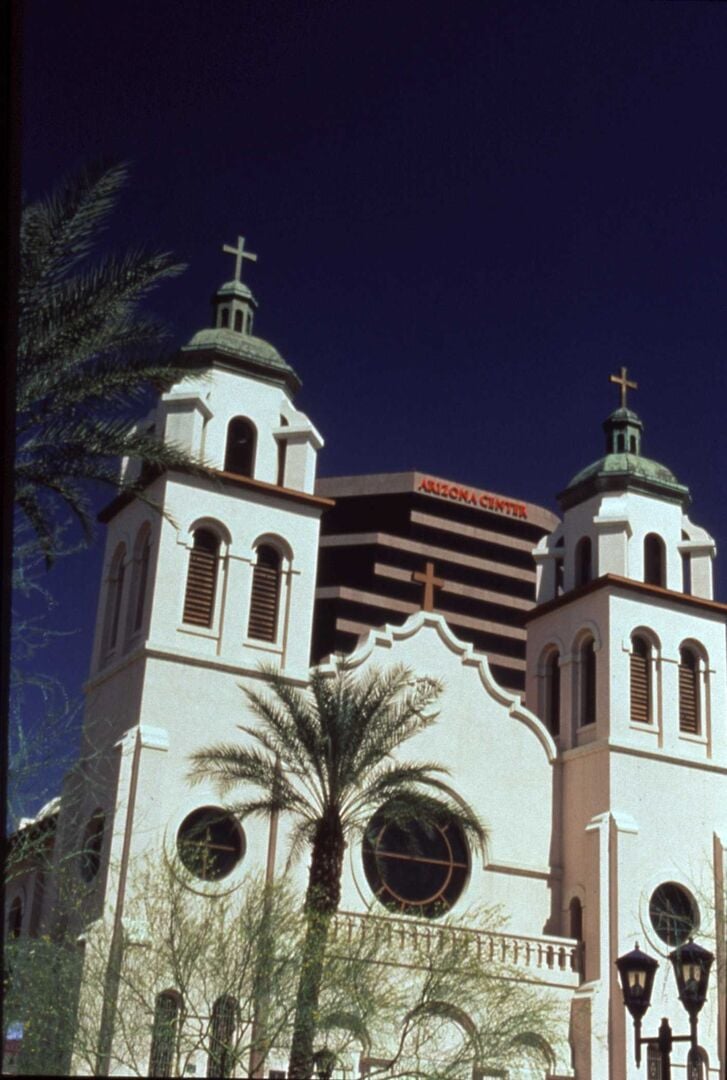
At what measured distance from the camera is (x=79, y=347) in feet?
44.4

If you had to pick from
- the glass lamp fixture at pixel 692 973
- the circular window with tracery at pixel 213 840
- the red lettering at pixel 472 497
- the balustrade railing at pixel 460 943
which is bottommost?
the glass lamp fixture at pixel 692 973

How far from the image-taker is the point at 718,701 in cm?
3431

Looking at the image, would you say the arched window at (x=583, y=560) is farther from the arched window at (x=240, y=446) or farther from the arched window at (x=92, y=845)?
the arched window at (x=92, y=845)

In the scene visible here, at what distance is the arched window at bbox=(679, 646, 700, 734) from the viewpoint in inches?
1342

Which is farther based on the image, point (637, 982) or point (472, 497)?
point (472, 497)

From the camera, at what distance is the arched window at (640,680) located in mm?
33500

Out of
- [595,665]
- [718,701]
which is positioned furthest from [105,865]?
[718,701]

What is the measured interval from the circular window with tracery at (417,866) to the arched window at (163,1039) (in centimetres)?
714

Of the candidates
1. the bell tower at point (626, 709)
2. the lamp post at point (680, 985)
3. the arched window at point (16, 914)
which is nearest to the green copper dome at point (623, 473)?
the bell tower at point (626, 709)

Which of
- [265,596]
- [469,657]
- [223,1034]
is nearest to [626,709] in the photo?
[469,657]

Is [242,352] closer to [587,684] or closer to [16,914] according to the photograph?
[587,684]

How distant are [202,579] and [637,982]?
53.8 ft

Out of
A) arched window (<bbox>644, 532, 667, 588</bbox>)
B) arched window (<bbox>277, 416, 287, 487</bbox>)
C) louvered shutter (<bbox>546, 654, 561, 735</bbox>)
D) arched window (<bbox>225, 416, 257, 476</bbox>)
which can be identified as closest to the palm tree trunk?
arched window (<bbox>277, 416, 287, 487</bbox>)

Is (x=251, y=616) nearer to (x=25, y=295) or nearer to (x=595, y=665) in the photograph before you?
(x=595, y=665)
